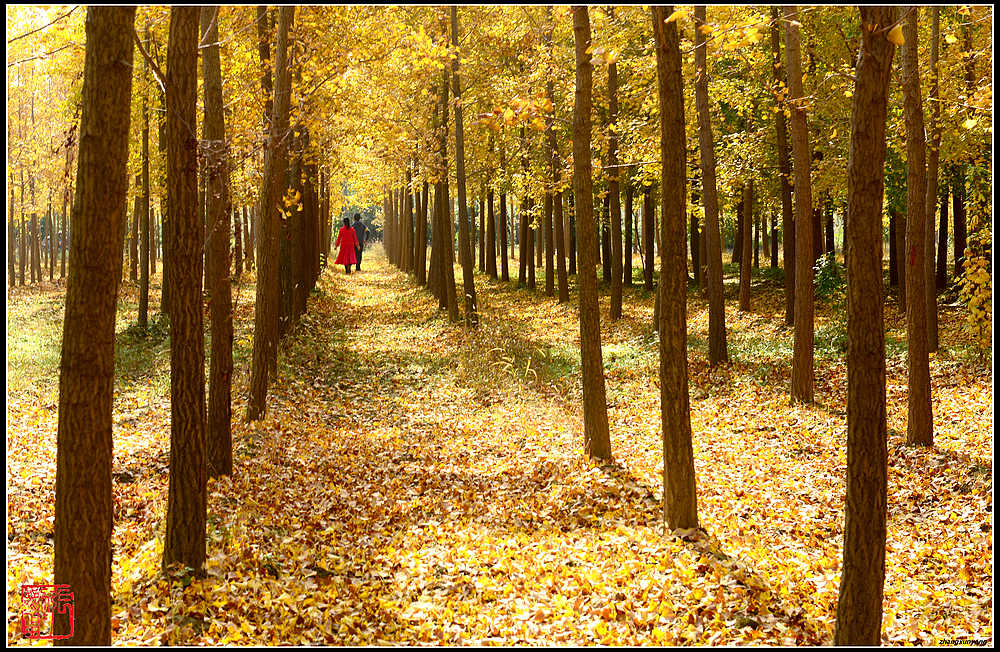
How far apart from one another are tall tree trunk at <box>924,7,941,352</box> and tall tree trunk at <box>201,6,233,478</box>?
9640 millimetres

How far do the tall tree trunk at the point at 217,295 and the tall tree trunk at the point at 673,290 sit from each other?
478 centimetres

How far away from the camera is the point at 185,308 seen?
618 centimetres

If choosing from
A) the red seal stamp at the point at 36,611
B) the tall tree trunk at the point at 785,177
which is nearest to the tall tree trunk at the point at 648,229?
the tall tree trunk at the point at 785,177

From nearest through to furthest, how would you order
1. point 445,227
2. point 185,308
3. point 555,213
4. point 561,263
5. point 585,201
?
point 185,308
point 585,201
point 445,227
point 561,263
point 555,213

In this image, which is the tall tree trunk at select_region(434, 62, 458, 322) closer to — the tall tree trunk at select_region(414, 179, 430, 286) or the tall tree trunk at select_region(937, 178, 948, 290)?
the tall tree trunk at select_region(414, 179, 430, 286)

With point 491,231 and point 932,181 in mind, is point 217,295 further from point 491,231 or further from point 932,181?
point 491,231

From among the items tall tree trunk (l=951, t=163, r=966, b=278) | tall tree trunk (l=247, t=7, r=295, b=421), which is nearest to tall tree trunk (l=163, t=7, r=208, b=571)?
tall tree trunk (l=247, t=7, r=295, b=421)

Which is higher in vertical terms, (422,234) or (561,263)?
(422,234)

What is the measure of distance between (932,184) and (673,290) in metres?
8.33

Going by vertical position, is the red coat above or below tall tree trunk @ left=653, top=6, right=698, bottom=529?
above

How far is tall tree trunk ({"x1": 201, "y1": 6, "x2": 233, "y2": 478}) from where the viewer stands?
28.2 feet

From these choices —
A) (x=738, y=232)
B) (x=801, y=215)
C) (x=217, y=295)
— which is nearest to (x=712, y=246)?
(x=801, y=215)

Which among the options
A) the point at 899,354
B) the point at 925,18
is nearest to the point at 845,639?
the point at 899,354

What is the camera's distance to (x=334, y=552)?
7.46 metres
